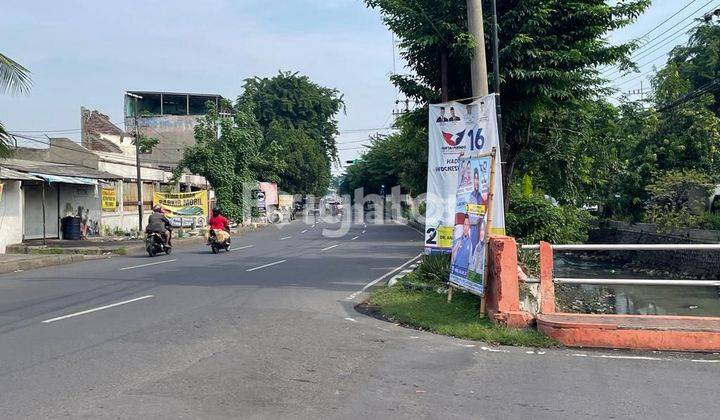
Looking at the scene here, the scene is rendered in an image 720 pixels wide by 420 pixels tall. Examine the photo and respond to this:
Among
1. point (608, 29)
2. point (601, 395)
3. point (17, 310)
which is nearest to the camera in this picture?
point (601, 395)

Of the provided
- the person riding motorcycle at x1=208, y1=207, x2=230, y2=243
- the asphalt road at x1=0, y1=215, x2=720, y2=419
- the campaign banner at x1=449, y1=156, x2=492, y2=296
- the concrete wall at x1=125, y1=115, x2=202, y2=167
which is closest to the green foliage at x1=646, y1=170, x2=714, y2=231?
the campaign banner at x1=449, y1=156, x2=492, y2=296

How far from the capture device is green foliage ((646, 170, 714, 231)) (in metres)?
23.5

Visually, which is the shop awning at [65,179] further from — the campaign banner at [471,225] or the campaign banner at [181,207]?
the campaign banner at [471,225]

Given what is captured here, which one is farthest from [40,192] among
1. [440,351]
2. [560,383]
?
[560,383]

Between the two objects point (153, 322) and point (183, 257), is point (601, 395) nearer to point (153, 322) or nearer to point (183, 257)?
point (153, 322)

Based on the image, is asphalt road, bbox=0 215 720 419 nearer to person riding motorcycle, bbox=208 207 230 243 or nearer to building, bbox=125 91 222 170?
person riding motorcycle, bbox=208 207 230 243

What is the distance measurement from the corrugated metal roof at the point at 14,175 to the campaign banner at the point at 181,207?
10644mm

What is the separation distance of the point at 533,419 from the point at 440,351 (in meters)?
2.51

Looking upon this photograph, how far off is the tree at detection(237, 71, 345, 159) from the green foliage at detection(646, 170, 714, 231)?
48.3m

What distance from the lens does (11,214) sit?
75.3 ft

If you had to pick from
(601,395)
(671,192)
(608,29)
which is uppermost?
(608,29)

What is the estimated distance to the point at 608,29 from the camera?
525 inches

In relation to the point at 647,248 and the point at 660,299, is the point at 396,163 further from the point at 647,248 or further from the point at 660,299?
the point at 647,248

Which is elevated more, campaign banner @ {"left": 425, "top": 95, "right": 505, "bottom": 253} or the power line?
the power line
